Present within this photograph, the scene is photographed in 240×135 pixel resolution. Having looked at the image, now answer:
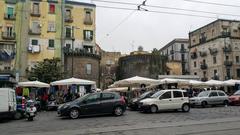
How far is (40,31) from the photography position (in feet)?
161

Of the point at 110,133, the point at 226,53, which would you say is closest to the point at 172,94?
the point at 110,133

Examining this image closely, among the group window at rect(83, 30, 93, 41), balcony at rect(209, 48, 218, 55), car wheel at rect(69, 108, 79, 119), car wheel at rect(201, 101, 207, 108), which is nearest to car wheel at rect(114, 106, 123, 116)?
car wheel at rect(69, 108, 79, 119)

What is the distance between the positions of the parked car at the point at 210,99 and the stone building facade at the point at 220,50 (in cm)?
3769

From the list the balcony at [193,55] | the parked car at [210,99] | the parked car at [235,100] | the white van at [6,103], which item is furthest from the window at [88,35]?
the balcony at [193,55]

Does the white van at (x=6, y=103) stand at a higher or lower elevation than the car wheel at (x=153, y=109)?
higher

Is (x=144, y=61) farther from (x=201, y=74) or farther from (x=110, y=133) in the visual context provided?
(x=110, y=133)

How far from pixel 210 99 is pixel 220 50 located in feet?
134

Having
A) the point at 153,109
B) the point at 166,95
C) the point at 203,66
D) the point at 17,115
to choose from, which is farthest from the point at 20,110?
the point at 203,66

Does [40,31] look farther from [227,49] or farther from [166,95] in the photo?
[227,49]

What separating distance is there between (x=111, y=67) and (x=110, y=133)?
62.7 meters

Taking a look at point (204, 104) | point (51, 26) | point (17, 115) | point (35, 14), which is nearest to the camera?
point (17, 115)

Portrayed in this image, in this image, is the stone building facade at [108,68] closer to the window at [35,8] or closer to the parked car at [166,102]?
the window at [35,8]

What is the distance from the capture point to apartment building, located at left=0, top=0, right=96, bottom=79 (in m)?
46.5

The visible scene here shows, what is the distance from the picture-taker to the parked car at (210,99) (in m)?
29.3
